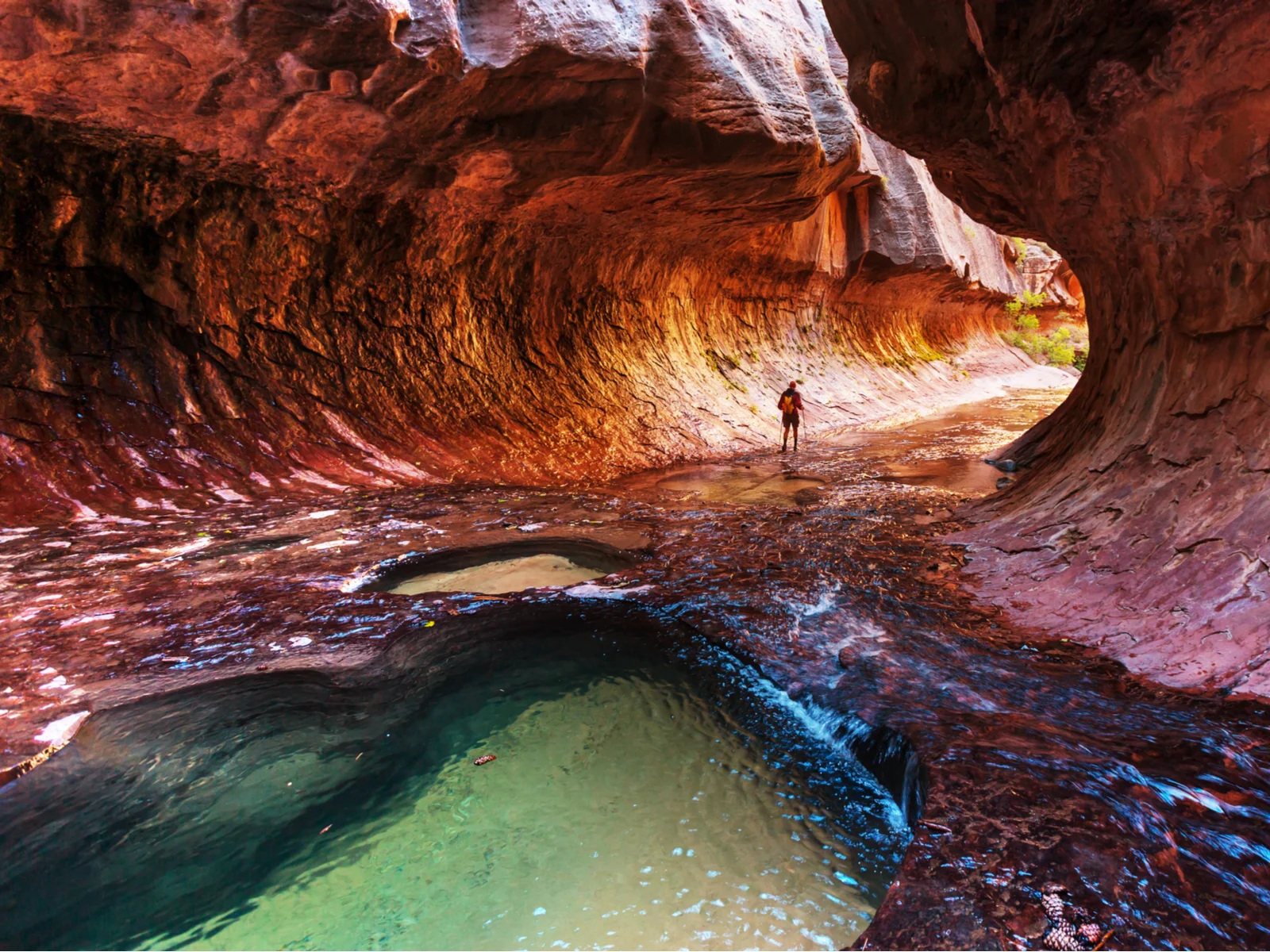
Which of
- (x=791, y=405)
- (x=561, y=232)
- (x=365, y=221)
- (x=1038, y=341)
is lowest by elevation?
(x=791, y=405)

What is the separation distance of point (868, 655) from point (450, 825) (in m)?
2.28

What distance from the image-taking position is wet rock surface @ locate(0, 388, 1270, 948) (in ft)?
6.84

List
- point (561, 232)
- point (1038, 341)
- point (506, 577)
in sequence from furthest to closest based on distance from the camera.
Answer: point (1038, 341), point (561, 232), point (506, 577)

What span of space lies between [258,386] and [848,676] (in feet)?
25.5

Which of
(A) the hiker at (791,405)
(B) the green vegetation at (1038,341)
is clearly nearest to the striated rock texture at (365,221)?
(A) the hiker at (791,405)

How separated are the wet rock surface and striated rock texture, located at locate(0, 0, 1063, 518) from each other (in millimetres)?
1505

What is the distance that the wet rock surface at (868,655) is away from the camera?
208cm

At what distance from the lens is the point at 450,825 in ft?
8.97

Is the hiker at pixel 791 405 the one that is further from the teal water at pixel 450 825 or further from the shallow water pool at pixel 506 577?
the teal water at pixel 450 825

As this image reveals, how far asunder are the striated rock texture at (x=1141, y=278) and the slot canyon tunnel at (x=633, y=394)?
1.2 inches

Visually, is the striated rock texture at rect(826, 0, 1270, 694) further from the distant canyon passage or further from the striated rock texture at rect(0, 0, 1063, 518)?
the striated rock texture at rect(0, 0, 1063, 518)

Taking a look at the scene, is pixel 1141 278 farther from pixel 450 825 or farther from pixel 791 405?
pixel 791 405

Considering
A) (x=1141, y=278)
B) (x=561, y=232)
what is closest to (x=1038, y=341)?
(x=561, y=232)

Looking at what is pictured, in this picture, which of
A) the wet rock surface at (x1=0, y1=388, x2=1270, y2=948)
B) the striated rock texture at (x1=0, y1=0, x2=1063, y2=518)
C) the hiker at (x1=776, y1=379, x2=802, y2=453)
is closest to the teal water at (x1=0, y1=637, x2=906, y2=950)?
the wet rock surface at (x1=0, y1=388, x2=1270, y2=948)
